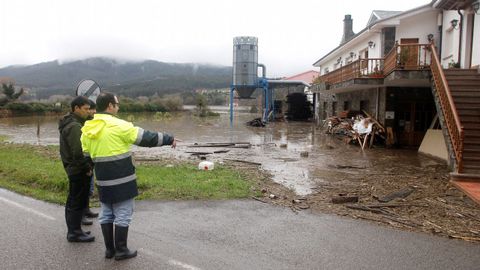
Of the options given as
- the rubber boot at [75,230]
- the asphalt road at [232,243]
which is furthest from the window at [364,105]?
the rubber boot at [75,230]

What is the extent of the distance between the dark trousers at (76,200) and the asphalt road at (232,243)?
0.89 ft

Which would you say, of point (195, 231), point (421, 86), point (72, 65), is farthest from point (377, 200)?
point (72, 65)

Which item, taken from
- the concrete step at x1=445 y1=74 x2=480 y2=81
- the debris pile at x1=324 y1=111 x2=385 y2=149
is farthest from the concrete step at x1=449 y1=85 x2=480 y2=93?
the debris pile at x1=324 y1=111 x2=385 y2=149

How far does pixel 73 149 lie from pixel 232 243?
2354 mm

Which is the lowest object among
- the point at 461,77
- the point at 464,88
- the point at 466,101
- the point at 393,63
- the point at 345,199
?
the point at 345,199

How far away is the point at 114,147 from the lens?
4176 mm

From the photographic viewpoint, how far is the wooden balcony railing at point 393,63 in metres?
14.2

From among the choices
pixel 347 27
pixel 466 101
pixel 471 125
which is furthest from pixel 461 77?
pixel 347 27

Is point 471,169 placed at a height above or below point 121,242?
above

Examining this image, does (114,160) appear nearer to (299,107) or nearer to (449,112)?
(449,112)

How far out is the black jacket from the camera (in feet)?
16.4

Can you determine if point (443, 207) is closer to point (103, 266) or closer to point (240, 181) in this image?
point (240, 181)

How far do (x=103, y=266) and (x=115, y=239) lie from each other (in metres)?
0.31

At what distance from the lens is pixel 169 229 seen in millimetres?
5422
